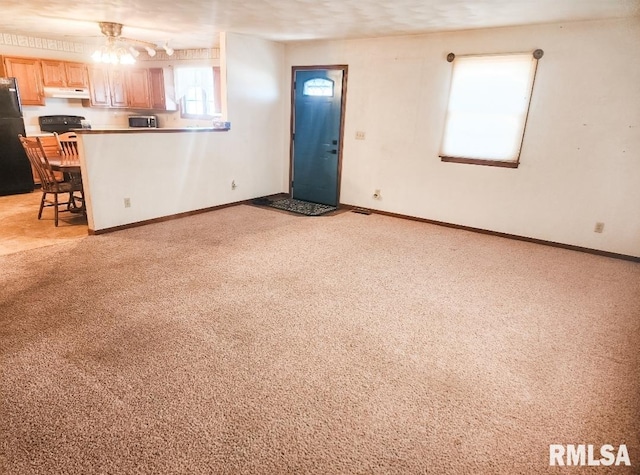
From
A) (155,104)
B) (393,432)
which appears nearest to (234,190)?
(155,104)

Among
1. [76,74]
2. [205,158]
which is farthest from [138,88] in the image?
[205,158]

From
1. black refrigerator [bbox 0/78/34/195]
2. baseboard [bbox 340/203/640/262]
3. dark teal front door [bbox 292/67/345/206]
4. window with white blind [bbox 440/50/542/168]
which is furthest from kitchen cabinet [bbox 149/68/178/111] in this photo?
window with white blind [bbox 440/50/542/168]

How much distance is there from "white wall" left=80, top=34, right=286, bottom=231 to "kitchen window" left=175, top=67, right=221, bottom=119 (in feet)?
4.95

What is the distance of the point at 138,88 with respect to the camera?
738cm

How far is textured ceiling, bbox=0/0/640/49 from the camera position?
3.44m

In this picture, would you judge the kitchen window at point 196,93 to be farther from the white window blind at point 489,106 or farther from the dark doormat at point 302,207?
the white window blind at point 489,106

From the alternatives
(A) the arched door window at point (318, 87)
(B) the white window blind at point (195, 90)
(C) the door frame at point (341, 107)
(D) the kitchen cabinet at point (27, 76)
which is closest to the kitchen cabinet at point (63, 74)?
(D) the kitchen cabinet at point (27, 76)

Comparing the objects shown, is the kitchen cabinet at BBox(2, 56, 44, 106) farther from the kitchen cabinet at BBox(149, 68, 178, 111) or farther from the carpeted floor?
the carpeted floor

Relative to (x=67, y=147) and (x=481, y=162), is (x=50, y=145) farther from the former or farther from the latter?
(x=481, y=162)

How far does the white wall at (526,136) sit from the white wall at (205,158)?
785mm

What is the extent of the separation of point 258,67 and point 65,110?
3.92 meters

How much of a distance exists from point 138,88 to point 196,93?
1.14 m

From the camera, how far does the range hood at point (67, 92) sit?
6379 mm

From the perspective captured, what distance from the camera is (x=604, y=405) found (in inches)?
78.8
